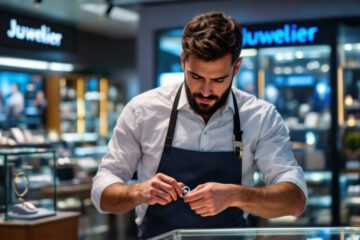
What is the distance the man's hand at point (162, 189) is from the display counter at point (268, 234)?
114 millimetres

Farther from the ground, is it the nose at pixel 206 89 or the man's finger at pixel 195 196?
the nose at pixel 206 89

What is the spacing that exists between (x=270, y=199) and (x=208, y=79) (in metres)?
0.46

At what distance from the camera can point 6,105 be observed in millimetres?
9844

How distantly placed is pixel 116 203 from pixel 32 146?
2954 millimetres

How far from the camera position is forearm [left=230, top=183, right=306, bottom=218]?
1.97 meters

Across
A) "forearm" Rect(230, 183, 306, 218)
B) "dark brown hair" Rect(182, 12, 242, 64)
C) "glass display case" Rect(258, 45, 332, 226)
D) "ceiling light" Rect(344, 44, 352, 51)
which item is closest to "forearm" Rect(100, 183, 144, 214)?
"forearm" Rect(230, 183, 306, 218)

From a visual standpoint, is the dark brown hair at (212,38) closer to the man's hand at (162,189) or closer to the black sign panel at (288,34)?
the man's hand at (162,189)

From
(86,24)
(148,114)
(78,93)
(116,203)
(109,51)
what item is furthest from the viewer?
(109,51)

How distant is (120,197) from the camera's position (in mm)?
2080

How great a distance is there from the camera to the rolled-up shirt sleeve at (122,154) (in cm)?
220

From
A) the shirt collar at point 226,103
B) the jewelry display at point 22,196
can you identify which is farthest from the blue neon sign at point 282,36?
the shirt collar at point 226,103

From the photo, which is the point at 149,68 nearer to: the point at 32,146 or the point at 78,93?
the point at 32,146

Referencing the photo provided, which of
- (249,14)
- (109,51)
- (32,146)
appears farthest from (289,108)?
(109,51)

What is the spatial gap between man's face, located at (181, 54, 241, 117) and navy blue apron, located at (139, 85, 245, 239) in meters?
0.17
